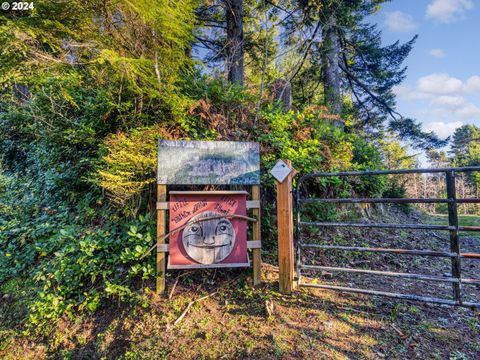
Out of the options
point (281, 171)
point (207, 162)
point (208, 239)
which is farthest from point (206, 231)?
point (281, 171)

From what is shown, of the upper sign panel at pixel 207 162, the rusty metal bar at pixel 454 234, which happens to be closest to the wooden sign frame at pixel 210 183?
the upper sign panel at pixel 207 162

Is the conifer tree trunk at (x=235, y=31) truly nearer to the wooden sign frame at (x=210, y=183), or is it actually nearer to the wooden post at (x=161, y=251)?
the wooden sign frame at (x=210, y=183)

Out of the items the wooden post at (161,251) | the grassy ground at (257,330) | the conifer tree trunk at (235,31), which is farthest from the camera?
the conifer tree trunk at (235,31)

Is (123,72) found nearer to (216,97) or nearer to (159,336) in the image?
(216,97)

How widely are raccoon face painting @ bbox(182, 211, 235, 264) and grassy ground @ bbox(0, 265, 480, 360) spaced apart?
47 centimetres

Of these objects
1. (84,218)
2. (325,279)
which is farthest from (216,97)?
(325,279)

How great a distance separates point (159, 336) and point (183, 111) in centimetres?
339

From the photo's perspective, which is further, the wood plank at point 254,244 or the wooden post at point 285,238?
the wood plank at point 254,244

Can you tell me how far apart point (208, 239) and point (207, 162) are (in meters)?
1.02

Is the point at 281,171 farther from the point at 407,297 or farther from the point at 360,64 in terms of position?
the point at 360,64

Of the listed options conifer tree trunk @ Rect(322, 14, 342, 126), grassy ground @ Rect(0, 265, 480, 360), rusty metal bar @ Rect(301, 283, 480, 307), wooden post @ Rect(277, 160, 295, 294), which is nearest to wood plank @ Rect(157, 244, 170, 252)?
grassy ground @ Rect(0, 265, 480, 360)

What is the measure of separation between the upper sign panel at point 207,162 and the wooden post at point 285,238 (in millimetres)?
432

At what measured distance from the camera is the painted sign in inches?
126

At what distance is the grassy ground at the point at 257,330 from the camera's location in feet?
7.66
